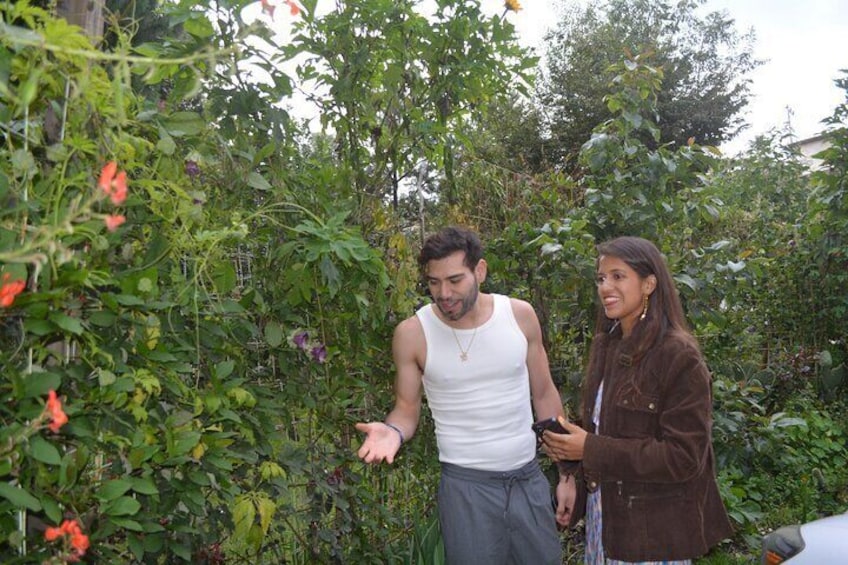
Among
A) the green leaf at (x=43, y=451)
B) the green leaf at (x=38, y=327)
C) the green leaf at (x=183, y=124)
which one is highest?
the green leaf at (x=183, y=124)

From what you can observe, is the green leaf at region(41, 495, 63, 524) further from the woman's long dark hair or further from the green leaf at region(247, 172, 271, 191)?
the woman's long dark hair

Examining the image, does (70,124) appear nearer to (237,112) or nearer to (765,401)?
(237,112)

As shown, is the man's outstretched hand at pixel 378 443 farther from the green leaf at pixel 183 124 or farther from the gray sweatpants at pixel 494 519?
the green leaf at pixel 183 124

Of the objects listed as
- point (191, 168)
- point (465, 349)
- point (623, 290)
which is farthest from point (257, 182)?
point (623, 290)

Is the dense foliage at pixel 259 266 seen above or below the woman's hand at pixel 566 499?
above

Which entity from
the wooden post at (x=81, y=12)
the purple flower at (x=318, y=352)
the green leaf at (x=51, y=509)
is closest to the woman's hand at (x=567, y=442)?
the purple flower at (x=318, y=352)

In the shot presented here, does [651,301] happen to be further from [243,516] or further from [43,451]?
[43,451]

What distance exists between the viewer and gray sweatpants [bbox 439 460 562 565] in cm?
256

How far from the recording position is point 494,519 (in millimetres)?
2578

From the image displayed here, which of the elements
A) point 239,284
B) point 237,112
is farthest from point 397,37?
point 239,284

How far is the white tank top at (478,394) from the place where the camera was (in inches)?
102

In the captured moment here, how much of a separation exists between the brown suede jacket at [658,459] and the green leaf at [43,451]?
1.50 m

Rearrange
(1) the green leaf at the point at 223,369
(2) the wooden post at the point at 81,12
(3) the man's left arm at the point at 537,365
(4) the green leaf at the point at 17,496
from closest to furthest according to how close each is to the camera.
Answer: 1. (4) the green leaf at the point at 17,496
2. (2) the wooden post at the point at 81,12
3. (1) the green leaf at the point at 223,369
4. (3) the man's left arm at the point at 537,365

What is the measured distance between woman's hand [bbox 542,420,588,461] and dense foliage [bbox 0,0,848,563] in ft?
2.13
